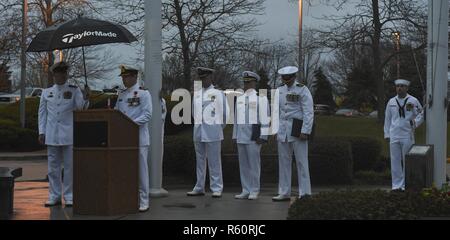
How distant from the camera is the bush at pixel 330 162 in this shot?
14039mm

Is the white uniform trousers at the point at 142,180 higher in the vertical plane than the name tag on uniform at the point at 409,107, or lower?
lower

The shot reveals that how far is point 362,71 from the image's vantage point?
63.1 m

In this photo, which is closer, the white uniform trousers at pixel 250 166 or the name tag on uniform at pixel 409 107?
the white uniform trousers at pixel 250 166

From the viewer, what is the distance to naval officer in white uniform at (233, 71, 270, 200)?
34.1 ft

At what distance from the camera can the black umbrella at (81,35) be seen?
29.0 ft

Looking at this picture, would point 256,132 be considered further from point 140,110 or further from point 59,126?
point 59,126

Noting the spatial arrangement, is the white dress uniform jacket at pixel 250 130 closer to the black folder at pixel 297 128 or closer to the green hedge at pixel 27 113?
the black folder at pixel 297 128

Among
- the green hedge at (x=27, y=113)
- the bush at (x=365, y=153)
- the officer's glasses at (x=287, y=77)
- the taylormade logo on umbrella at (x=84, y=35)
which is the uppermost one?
the taylormade logo on umbrella at (x=84, y=35)

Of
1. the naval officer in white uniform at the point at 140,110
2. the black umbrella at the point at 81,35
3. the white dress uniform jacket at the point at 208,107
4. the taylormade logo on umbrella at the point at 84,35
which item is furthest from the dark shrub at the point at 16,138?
the naval officer in white uniform at the point at 140,110

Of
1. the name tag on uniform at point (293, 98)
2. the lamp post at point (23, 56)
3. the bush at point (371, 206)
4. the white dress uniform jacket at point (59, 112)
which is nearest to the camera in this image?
the bush at point (371, 206)

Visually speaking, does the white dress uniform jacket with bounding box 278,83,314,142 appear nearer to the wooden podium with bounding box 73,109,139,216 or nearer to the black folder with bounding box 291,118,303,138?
the black folder with bounding box 291,118,303,138

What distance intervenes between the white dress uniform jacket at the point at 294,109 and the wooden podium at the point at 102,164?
107 inches

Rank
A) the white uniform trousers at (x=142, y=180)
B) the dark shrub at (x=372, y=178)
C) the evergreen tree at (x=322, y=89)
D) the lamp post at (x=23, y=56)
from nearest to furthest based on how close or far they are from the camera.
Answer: the white uniform trousers at (x=142, y=180) < the dark shrub at (x=372, y=178) < the lamp post at (x=23, y=56) < the evergreen tree at (x=322, y=89)

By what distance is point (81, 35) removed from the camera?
8.85 m
